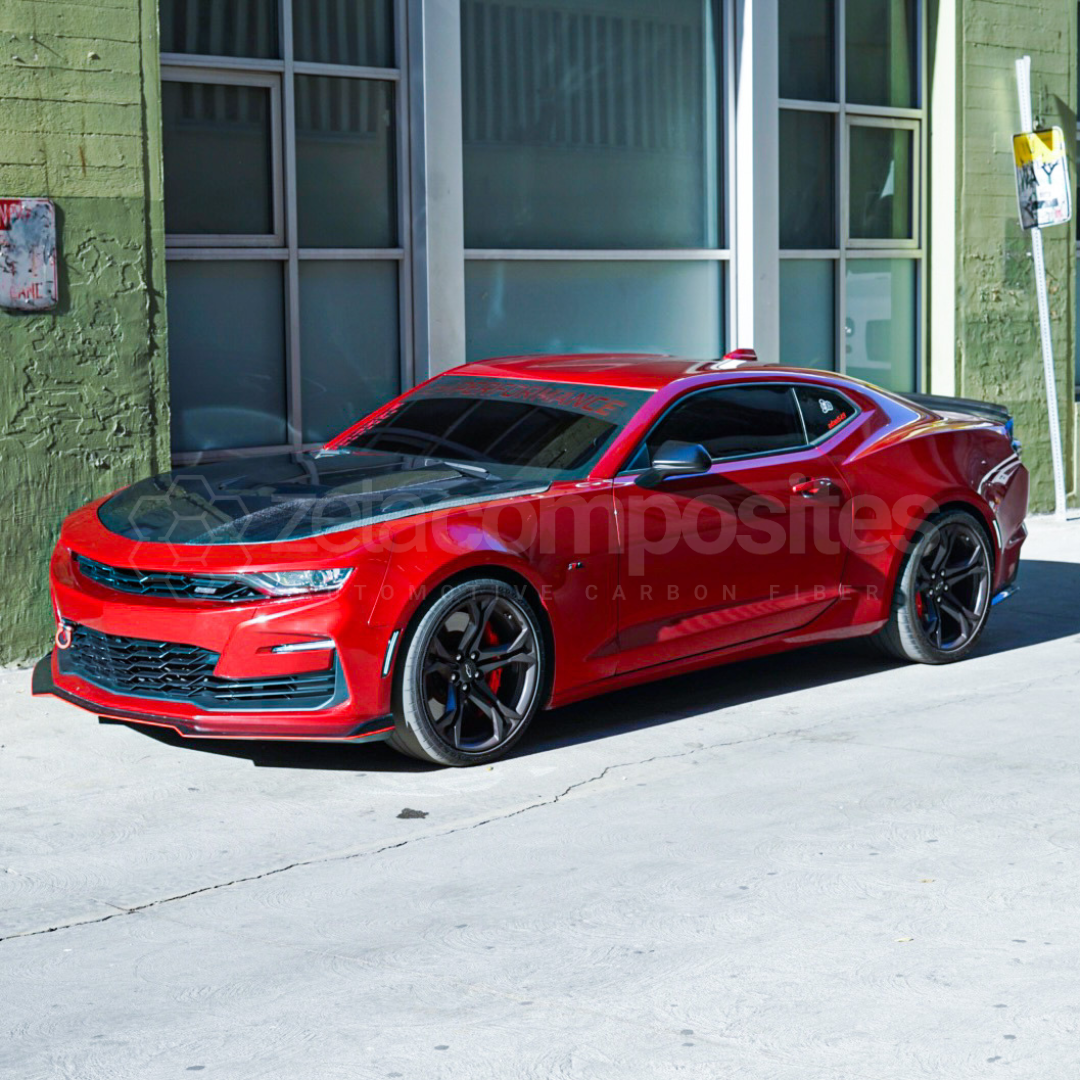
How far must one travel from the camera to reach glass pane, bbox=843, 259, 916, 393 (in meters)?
13.4

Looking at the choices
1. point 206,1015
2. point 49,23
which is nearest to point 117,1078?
point 206,1015

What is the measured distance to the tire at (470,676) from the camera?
643cm

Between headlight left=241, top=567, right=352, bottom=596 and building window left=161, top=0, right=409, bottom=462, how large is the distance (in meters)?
3.51

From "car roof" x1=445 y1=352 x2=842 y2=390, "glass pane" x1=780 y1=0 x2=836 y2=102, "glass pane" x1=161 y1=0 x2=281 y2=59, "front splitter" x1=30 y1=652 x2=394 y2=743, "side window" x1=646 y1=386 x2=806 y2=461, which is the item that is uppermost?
"glass pane" x1=780 y1=0 x2=836 y2=102

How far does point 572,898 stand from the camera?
16.9ft

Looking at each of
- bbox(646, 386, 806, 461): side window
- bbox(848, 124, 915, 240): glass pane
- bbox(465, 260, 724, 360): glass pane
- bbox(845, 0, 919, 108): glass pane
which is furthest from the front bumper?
bbox(845, 0, 919, 108): glass pane

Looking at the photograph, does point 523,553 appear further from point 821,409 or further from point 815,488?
point 821,409

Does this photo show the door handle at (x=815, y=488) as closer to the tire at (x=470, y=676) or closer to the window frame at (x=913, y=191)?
the tire at (x=470, y=676)

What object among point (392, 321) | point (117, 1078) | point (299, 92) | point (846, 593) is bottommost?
point (117, 1078)

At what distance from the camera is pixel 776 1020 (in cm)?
416

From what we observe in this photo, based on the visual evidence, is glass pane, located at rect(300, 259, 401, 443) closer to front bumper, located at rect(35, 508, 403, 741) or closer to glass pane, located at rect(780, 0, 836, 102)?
front bumper, located at rect(35, 508, 403, 741)

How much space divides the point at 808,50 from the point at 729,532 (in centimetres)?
661

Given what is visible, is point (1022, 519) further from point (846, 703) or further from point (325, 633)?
point (325, 633)

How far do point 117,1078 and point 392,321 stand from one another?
710cm
